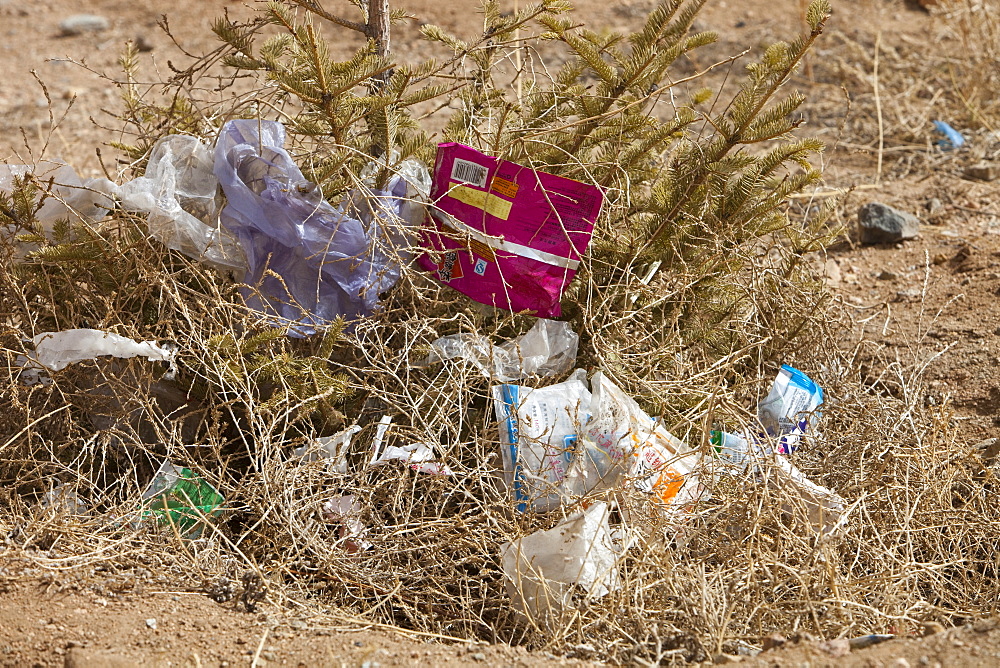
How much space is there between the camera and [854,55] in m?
4.72

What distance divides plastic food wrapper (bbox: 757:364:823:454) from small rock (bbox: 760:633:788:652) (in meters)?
0.70

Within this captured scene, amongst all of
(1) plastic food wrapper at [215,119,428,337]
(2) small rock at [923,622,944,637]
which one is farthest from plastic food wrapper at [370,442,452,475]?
(2) small rock at [923,622,944,637]

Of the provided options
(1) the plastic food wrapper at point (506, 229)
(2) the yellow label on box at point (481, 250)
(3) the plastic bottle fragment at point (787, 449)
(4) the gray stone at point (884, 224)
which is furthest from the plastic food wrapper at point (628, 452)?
(4) the gray stone at point (884, 224)

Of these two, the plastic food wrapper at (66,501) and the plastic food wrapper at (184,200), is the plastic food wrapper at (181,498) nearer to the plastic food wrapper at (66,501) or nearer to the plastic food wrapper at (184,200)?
the plastic food wrapper at (66,501)

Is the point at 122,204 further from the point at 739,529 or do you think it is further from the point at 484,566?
the point at 739,529

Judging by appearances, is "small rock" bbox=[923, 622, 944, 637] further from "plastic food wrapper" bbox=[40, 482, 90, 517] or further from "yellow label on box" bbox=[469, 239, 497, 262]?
"plastic food wrapper" bbox=[40, 482, 90, 517]

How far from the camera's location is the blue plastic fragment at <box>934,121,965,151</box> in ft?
12.4

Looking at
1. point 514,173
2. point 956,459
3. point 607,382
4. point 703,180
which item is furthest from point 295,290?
point 956,459

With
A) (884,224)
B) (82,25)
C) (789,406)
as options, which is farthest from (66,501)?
(82,25)

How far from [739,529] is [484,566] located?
22.5 inches

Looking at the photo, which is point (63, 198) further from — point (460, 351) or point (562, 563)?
point (562, 563)

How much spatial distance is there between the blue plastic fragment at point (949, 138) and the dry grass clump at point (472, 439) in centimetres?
179

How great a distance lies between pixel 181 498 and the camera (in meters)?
1.95

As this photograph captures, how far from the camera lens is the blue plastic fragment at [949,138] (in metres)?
3.79
